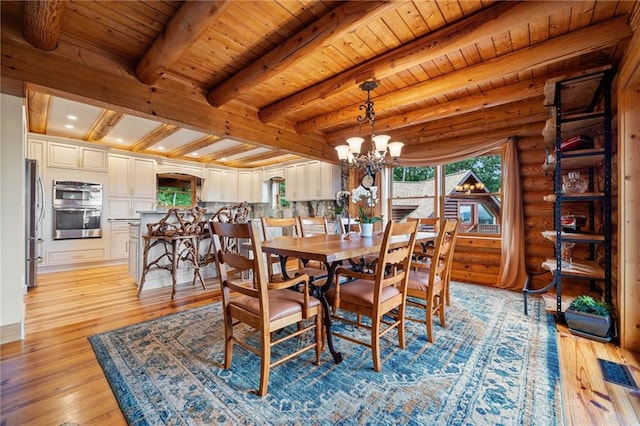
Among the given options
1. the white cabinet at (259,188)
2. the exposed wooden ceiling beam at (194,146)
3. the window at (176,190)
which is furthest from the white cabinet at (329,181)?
the window at (176,190)

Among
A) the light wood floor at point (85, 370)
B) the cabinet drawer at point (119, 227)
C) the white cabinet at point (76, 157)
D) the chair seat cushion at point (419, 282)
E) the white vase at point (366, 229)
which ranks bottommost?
the light wood floor at point (85, 370)

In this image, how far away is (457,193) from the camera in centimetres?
426

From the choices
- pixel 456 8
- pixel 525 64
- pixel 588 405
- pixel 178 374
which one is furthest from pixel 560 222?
pixel 178 374

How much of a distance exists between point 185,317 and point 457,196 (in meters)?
4.02

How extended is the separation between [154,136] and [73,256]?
2.51m

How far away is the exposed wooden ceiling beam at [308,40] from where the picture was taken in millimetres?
1694

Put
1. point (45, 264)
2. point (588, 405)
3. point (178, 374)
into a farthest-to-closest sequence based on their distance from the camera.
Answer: point (45, 264) → point (178, 374) → point (588, 405)

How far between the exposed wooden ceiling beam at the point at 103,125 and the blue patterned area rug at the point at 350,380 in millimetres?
2903

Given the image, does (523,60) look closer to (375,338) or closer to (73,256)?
(375,338)

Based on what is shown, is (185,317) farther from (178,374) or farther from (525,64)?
(525,64)

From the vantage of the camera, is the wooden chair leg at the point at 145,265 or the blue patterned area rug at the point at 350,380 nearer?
the blue patterned area rug at the point at 350,380

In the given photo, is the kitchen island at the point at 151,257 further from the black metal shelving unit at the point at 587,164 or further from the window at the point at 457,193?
the black metal shelving unit at the point at 587,164

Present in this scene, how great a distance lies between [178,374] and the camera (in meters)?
1.72

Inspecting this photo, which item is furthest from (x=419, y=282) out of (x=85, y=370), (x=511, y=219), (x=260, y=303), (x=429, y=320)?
(x=85, y=370)
